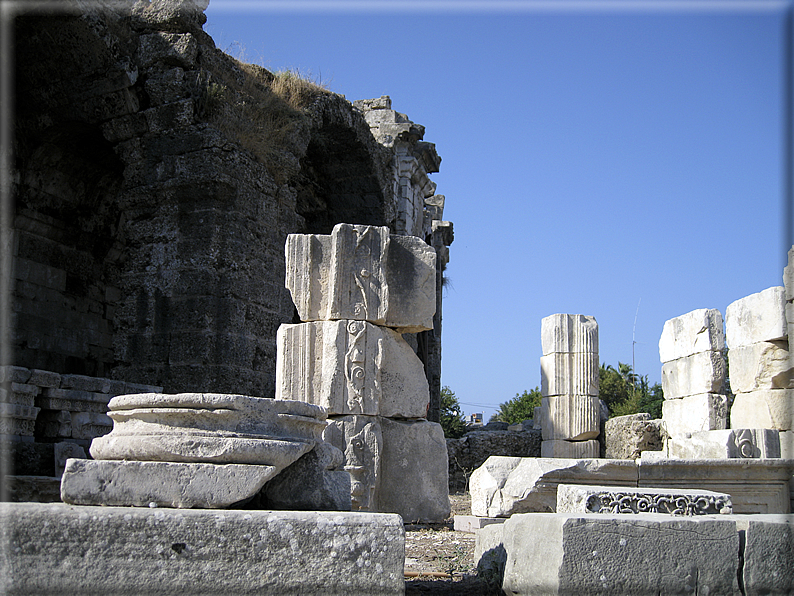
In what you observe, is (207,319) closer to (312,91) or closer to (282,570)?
(312,91)

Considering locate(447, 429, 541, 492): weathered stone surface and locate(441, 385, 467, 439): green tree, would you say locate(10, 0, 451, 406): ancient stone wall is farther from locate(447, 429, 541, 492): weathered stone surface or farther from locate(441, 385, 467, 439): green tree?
locate(441, 385, 467, 439): green tree

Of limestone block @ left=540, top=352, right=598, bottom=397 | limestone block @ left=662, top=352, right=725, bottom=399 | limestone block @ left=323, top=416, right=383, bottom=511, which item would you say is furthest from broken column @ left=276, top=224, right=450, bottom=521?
limestone block @ left=540, top=352, right=598, bottom=397

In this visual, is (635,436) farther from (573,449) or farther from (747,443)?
(747,443)

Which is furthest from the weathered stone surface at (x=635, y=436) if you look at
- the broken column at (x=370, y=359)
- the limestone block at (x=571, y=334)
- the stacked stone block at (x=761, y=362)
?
the broken column at (x=370, y=359)

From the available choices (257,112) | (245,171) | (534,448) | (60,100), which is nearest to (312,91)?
(257,112)

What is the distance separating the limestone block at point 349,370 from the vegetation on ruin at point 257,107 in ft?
15.1

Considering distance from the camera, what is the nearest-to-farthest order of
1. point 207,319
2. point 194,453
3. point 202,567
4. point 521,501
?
point 202,567 → point 194,453 → point 521,501 → point 207,319

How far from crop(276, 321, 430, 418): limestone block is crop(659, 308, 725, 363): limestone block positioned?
5783mm

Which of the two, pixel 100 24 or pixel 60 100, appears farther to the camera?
pixel 60 100

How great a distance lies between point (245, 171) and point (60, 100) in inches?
115

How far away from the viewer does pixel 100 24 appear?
994 centimetres

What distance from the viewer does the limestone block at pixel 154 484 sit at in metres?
3.27

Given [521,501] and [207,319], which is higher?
[207,319]

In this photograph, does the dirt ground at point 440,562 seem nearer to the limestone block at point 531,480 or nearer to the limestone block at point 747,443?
the limestone block at point 531,480
